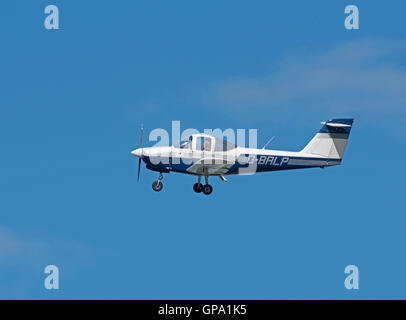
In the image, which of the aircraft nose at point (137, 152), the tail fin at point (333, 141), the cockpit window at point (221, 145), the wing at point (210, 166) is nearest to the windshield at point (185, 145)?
the wing at point (210, 166)

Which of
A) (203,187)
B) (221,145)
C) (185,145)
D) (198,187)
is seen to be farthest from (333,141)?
(185,145)

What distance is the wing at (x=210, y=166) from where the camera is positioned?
186 ft

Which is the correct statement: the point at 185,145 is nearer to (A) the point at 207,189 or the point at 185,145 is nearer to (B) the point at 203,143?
(B) the point at 203,143

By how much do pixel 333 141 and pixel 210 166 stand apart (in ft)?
22.1

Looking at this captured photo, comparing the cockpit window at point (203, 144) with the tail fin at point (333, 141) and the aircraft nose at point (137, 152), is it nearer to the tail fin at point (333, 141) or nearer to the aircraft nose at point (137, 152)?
the aircraft nose at point (137, 152)

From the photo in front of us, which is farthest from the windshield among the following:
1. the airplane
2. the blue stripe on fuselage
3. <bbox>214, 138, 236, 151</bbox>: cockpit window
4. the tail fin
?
the tail fin

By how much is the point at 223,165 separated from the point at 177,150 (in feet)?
8.20

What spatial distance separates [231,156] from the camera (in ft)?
187

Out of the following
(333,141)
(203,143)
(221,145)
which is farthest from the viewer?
(333,141)

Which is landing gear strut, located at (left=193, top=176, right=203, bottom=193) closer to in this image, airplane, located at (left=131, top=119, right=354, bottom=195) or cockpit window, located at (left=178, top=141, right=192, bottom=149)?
airplane, located at (left=131, top=119, right=354, bottom=195)

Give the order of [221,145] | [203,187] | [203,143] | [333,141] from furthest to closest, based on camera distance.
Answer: [333,141] < [203,187] < [221,145] < [203,143]
